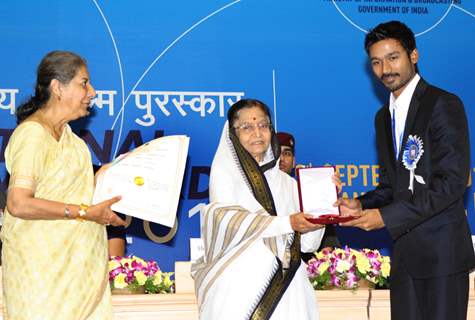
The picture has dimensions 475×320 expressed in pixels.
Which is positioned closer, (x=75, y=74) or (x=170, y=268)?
(x=75, y=74)

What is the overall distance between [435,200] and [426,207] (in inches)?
1.8

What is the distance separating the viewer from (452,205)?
11.3ft

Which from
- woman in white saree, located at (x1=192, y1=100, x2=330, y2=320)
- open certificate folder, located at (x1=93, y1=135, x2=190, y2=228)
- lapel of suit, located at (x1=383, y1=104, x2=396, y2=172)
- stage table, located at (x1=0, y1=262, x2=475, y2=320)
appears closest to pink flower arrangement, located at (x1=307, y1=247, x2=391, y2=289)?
stage table, located at (x1=0, y1=262, x2=475, y2=320)

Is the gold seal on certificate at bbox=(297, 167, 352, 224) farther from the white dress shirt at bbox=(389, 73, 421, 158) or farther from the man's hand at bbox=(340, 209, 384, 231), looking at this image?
the white dress shirt at bbox=(389, 73, 421, 158)

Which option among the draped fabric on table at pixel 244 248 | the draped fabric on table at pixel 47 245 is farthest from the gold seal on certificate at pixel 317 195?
the draped fabric on table at pixel 47 245

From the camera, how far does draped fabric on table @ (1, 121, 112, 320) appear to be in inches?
131

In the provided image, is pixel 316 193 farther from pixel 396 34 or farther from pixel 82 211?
pixel 82 211

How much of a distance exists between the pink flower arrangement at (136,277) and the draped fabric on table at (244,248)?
0.56m

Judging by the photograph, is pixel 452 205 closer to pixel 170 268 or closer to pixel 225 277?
pixel 225 277

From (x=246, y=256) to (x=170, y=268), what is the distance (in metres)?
2.43

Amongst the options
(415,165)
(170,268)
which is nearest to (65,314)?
(415,165)

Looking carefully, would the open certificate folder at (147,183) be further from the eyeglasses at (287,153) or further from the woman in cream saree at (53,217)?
the eyeglasses at (287,153)

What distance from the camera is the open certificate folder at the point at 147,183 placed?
137 inches

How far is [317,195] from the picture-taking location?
3.56m
